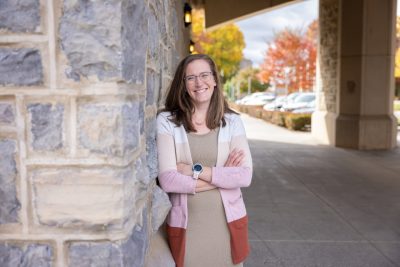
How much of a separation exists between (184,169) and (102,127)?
718 millimetres

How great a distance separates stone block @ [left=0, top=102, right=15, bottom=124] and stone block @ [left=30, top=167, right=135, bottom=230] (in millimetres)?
211

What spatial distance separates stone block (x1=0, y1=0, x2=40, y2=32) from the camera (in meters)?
1.59

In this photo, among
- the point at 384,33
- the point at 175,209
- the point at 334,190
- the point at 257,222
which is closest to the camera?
the point at 175,209

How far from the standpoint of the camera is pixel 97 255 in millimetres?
1661

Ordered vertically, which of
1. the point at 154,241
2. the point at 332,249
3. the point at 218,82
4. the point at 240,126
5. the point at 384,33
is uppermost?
the point at 384,33

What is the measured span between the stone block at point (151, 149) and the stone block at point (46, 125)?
1.95 feet

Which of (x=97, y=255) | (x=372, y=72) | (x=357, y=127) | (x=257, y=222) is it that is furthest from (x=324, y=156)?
(x=97, y=255)

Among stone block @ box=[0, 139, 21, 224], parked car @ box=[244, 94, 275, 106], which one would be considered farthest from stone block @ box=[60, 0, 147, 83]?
parked car @ box=[244, 94, 275, 106]

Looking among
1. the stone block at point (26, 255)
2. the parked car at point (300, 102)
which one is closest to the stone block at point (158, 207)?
the stone block at point (26, 255)

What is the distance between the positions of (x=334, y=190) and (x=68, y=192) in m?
5.55

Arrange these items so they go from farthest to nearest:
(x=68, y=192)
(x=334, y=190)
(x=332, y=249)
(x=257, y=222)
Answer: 1. (x=334, y=190)
2. (x=257, y=222)
3. (x=332, y=249)
4. (x=68, y=192)

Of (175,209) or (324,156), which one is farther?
(324,156)

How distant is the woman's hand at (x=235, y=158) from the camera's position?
2.27 meters

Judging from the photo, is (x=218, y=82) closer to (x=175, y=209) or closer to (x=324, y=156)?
(x=175, y=209)
